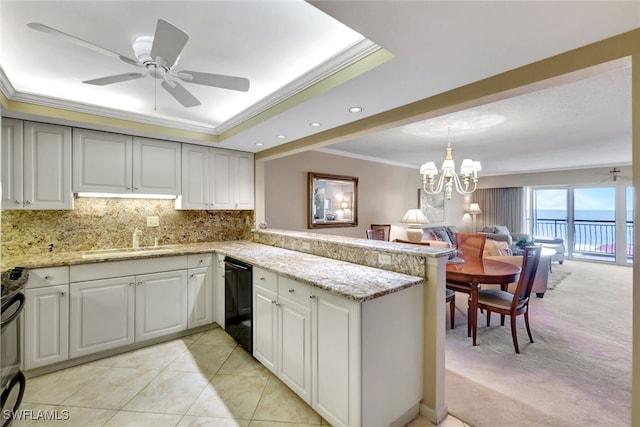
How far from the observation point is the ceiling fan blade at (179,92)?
182 cm

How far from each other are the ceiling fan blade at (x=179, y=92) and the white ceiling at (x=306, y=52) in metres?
0.26

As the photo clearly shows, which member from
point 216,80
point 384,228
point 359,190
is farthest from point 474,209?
point 216,80

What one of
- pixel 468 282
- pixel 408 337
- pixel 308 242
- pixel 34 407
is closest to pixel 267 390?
pixel 408 337

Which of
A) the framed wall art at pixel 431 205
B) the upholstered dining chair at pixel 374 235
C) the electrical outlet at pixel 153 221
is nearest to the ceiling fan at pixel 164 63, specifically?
the electrical outlet at pixel 153 221

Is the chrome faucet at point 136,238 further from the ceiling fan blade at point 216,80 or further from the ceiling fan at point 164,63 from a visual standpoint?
the ceiling fan blade at point 216,80

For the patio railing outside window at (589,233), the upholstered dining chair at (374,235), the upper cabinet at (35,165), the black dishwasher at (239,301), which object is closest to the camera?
the upper cabinet at (35,165)

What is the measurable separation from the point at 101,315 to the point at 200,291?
882 mm

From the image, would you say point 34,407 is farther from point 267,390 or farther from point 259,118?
point 259,118

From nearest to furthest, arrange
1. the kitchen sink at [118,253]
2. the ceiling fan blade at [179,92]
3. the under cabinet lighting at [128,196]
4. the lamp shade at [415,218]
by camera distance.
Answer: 1. the ceiling fan blade at [179,92]
2. the kitchen sink at [118,253]
3. the under cabinet lighting at [128,196]
4. the lamp shade at [415,218]

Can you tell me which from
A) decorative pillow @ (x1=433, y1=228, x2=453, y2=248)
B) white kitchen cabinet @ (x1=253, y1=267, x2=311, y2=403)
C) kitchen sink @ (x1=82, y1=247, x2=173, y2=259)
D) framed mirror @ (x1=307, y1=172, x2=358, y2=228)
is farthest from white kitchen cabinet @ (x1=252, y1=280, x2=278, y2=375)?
decorative pillow @ (x1=433, y1=228, x2=453, y2=248)

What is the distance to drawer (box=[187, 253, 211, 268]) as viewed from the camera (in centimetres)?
309

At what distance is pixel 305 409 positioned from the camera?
195 cm

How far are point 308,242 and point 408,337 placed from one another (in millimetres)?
1415

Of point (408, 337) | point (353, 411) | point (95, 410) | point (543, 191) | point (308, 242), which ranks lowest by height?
point (95, 410)
